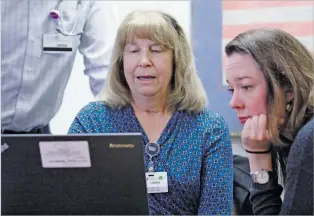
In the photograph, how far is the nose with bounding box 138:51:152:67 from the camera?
1.69m

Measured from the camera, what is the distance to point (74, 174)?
3.15ft

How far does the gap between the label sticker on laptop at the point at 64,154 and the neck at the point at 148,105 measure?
783mm

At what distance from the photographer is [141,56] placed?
1.70 meters

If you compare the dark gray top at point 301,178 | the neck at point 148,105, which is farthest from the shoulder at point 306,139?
the neck at point 148,105

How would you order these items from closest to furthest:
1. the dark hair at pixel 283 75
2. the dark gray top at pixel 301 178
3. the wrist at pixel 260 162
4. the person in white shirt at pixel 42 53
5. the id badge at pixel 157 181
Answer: the dark gray top at pixel 301 178, the dark hair at pixel 283 75, the wrist at pixel 260 162, the id badge at pixel 157 181, the person in white shirt at pixel 42 53

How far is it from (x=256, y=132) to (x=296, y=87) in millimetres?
194

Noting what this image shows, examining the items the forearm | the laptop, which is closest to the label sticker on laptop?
the laptop

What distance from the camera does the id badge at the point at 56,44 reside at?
218cm

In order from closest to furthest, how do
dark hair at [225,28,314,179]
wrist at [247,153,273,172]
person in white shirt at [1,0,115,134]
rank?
dark hair at [225,28,314,179]
wrist at [247,153,273,172]
person in white shirt at [1,0,115,134]

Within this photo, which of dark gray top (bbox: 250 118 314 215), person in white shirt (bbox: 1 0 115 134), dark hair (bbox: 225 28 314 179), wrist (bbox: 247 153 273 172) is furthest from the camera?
person in white shirt (bbox: 1 0 115 134)

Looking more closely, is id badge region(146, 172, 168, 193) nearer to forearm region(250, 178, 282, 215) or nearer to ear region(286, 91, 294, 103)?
forearm region(250, 178, 282, 215)

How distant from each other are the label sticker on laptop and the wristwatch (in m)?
0.65

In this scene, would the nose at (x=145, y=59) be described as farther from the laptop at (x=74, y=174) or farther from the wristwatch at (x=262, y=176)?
the laptop at (x=74, y=174)

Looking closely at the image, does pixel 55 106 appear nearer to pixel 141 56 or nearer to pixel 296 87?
pixel 141 56
